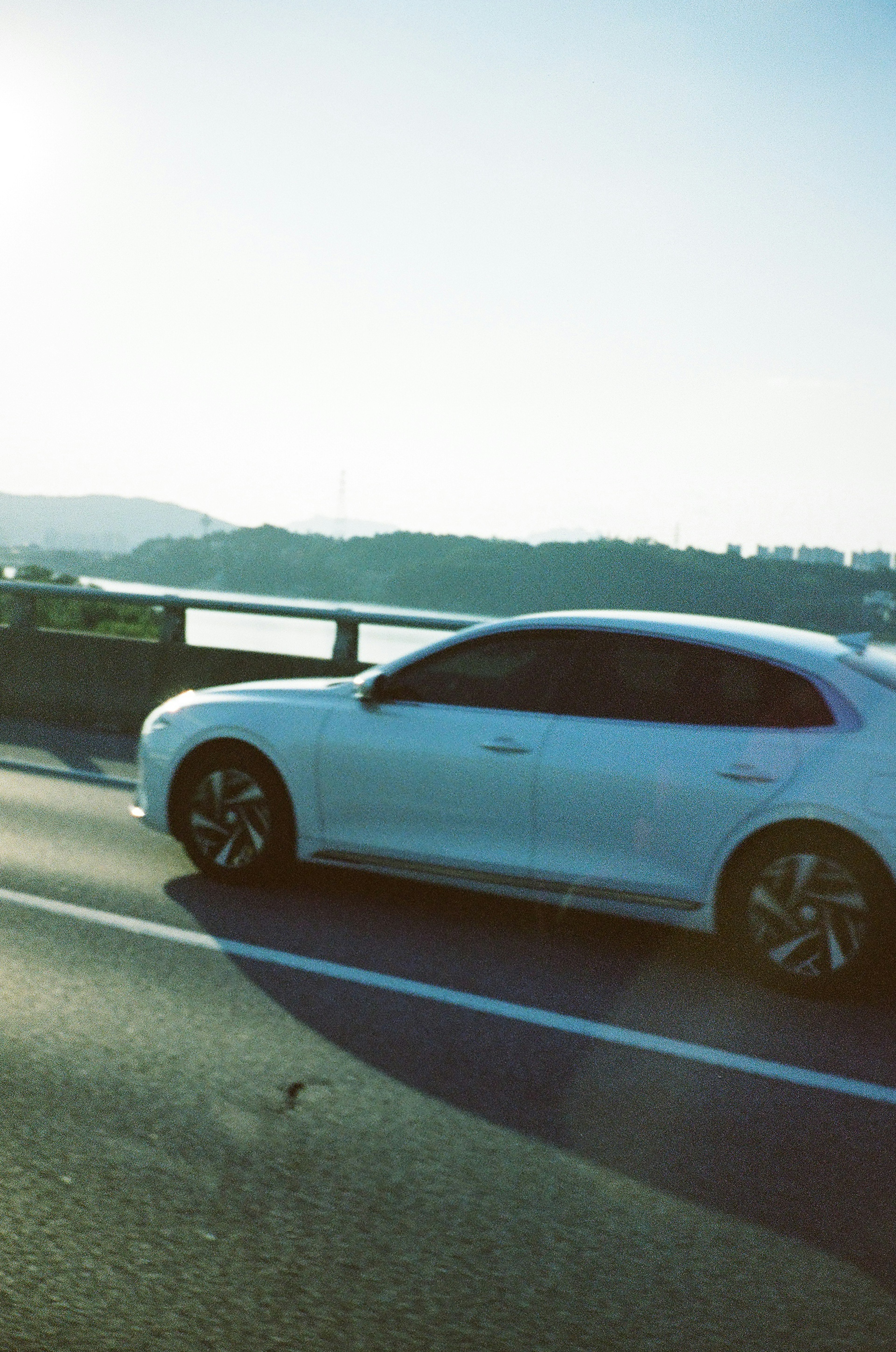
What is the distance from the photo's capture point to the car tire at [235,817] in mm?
7266

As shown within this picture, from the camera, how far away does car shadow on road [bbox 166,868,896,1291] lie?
410 cm

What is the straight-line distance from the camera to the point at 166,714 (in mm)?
7789

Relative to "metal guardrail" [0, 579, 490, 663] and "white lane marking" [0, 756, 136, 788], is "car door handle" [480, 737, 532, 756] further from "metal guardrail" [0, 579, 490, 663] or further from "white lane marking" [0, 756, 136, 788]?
"white lane marking" [0, 756, 136, 788]

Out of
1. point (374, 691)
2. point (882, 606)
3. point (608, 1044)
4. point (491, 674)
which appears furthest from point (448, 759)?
point (882, 606)

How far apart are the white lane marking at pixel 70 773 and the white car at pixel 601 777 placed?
2.93 metres

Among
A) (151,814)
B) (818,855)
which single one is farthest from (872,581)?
(151,814)

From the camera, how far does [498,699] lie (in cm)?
682

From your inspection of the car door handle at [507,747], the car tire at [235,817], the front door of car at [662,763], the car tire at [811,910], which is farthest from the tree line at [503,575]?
the car tire at [235,817]

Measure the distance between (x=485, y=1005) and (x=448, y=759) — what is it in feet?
4.72

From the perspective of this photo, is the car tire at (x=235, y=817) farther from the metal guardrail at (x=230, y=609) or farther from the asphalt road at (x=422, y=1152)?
the metal guardrail at (x=230, y=609)

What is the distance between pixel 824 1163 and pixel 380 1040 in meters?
1.61

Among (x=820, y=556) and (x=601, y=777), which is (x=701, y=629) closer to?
(x=601, y=777)

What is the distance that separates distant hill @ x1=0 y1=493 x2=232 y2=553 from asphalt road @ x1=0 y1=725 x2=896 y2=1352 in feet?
51.0

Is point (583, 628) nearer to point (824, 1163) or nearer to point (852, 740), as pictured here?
point (852, 740)
